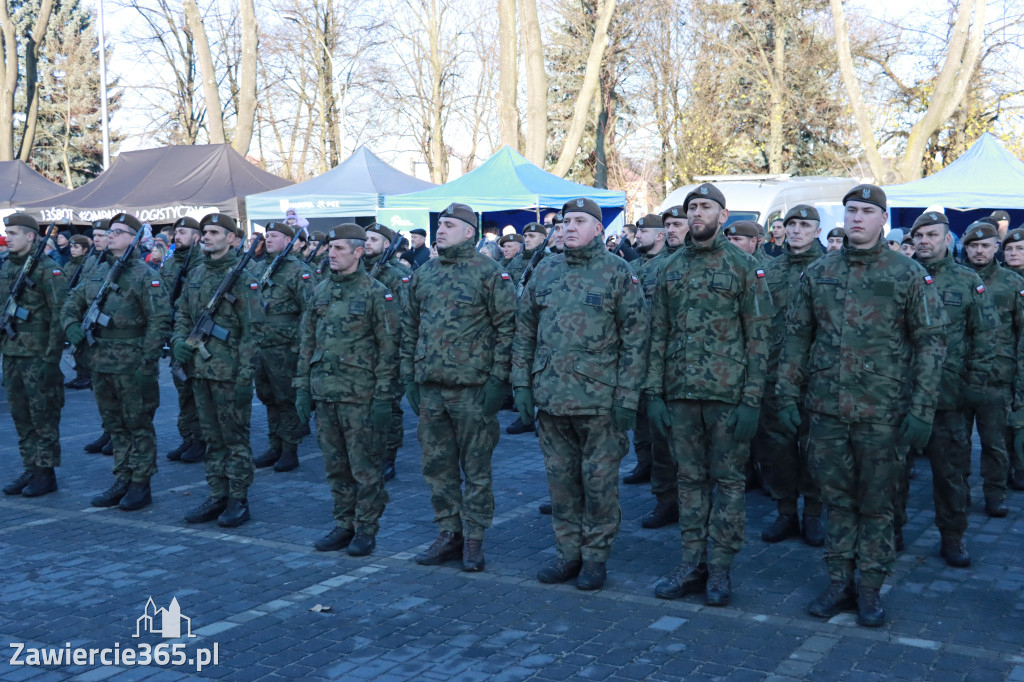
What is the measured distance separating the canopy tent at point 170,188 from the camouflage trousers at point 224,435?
1536 cm

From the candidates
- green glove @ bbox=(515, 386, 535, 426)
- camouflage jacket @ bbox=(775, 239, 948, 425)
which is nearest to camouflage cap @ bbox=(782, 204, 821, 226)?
camouflage jacket @ bbox=(775, 239, 948, 425)

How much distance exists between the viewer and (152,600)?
5648 mm

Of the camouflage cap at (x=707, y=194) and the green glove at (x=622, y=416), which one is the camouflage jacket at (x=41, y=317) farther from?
the camouflage cap at (x=707, y=194)

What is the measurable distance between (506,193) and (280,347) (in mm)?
9268

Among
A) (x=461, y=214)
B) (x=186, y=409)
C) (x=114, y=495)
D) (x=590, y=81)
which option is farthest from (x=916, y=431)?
(x=590, y=81)

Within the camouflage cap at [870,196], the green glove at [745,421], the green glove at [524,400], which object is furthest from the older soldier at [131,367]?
the camouflage cap at [870,196]

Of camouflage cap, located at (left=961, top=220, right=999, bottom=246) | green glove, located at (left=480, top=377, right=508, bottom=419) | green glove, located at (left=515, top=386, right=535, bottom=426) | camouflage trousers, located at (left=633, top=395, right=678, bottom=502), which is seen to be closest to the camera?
green glove, located at (left=515, top=386, right=535, bottom=426)

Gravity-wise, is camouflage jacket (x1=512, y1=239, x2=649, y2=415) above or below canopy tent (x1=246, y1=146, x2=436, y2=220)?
below

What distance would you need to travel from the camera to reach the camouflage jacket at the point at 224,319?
7191mm

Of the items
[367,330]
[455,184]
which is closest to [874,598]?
[367,330]

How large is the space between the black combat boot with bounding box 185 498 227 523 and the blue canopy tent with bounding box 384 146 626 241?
1094 centimetres

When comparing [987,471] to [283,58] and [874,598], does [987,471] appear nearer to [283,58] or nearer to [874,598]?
[874,598]

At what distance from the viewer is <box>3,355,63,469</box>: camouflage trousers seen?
324 inches

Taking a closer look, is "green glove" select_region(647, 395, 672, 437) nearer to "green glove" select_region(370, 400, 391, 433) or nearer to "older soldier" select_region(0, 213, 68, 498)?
"green glove" select_region(370, 400, 391, 433)
